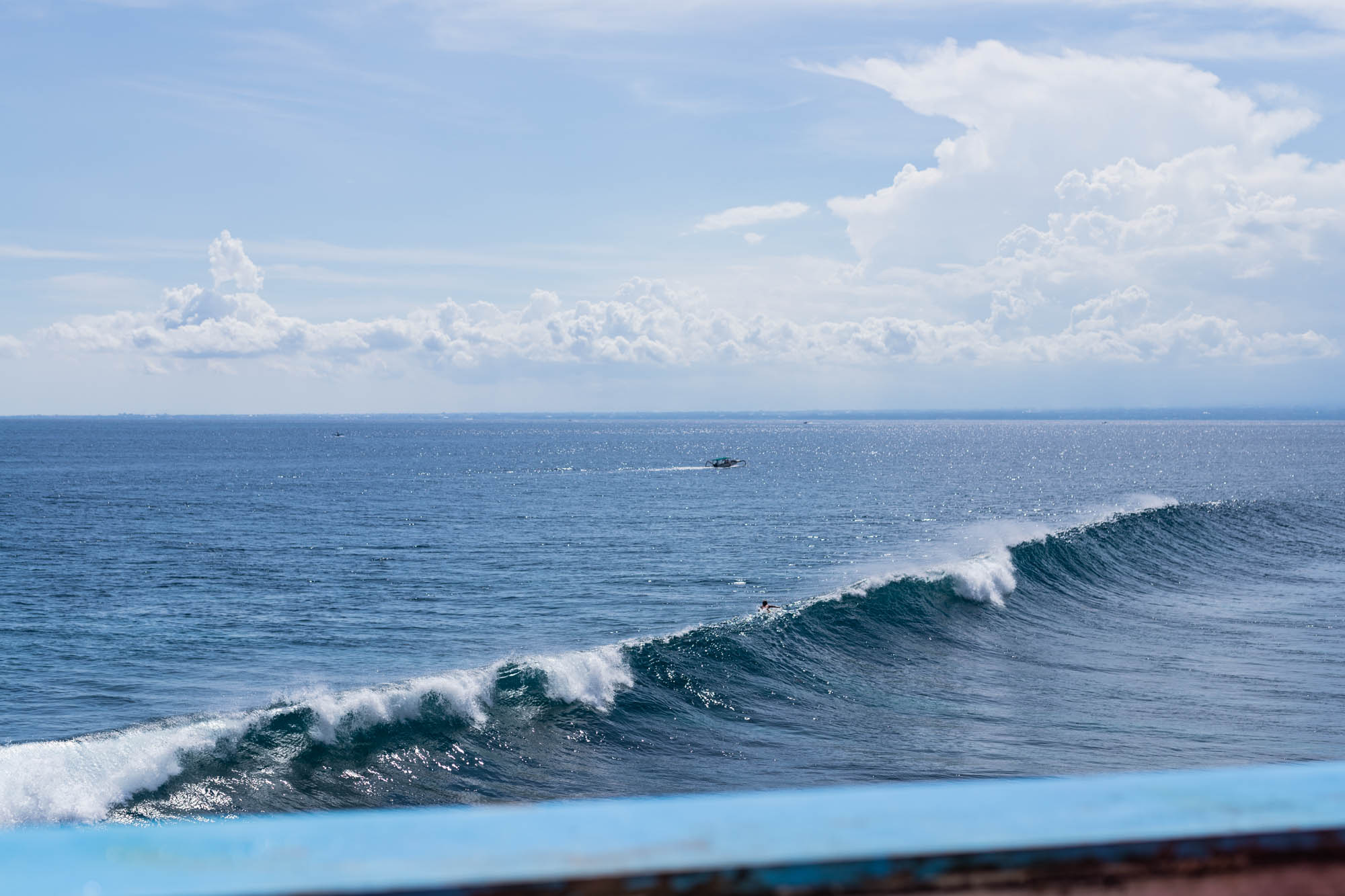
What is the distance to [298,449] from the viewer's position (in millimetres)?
175125

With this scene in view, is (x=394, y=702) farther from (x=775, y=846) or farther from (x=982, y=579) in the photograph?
(x=982, y=579)

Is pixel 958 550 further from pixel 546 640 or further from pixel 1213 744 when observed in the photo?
pixel 1213 744

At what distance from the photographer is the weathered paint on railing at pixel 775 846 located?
1530 mm

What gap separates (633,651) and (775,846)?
25.5m

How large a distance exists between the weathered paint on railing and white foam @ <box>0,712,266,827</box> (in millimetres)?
18391

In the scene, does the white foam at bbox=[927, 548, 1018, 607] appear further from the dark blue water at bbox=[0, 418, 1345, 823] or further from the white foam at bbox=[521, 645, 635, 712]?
the white foam at bbox=[521, 645, 635, 712]

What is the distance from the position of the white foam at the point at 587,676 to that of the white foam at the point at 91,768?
6.57 meters

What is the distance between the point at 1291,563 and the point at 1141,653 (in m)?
22.3

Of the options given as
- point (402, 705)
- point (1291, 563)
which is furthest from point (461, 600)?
point (1291, 563)

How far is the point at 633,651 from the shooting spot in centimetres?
2675

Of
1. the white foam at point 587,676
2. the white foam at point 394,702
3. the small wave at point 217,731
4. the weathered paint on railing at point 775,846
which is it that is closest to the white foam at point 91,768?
the small wave at point 217,731

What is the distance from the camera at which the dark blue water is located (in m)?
19.5

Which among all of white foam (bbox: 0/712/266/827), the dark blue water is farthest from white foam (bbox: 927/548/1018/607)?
white foam (bbox: 0/712/266/827)

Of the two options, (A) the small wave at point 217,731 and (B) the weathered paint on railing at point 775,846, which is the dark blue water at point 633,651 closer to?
(A) the small wave at point 217,731
